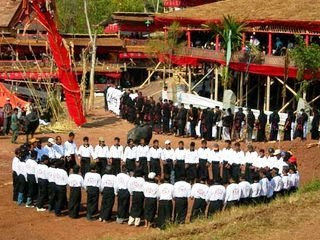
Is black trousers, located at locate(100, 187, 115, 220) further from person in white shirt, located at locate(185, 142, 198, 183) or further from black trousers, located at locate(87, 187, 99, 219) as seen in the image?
person in white shirt, located at locate(185, 142, 198, 183)

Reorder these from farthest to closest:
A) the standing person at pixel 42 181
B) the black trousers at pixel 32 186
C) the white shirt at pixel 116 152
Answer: the white shirt at pixel 116 152, the black trousers at pixel 32 186, the standing person at pixel 42 181

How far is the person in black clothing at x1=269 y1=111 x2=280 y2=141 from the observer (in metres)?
26.7

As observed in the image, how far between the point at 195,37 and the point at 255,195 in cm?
2217

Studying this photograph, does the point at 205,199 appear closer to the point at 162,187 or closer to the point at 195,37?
the point at 162,187

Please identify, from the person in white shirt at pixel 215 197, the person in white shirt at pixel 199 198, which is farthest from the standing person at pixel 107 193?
the person in white shirt at pixel 215 197

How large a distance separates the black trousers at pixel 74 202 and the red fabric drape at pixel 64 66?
41.5 ft

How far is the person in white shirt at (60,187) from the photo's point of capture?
59.4 ft

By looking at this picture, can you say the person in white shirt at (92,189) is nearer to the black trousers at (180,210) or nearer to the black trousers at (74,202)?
the black trousers at (74,202)

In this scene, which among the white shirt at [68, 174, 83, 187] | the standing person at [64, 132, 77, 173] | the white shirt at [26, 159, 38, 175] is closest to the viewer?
the white shirt at [68, 174, 83, 187]

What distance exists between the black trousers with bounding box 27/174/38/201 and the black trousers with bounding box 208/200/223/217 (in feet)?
16.4

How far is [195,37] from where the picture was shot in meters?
38.9

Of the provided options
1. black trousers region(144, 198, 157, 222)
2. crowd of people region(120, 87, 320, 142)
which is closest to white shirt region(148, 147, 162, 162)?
black trousers region(144, 198, 157, 222)

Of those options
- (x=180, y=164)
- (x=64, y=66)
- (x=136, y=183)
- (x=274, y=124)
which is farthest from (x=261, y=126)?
(x=136, y=183)

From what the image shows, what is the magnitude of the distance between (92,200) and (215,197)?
127 inches
